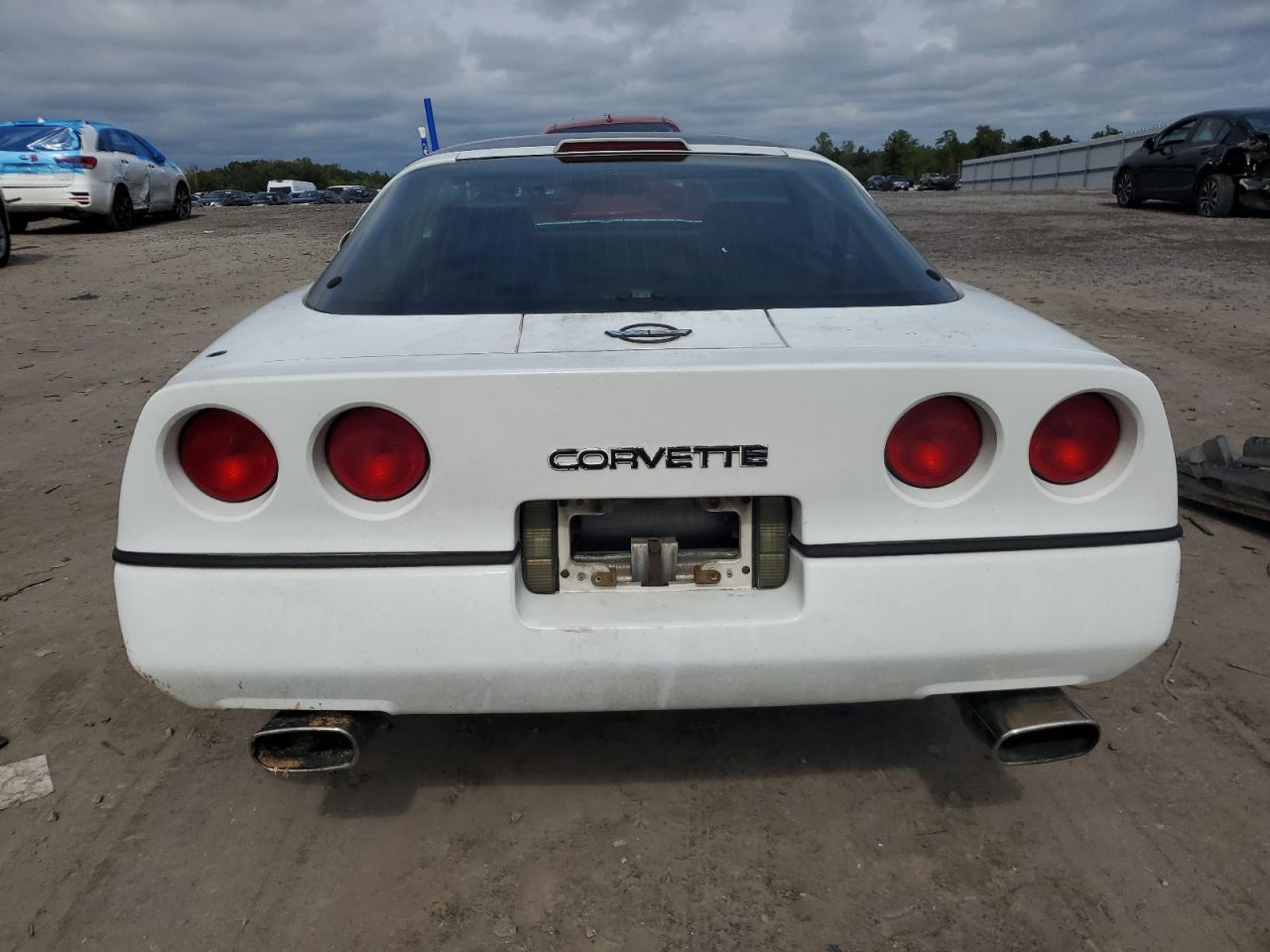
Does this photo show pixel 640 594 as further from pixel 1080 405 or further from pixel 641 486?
pixel 1080 405

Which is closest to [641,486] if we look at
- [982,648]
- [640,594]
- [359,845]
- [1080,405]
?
[640,594]

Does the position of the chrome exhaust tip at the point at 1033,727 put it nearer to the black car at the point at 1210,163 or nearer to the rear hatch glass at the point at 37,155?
the rear hatch glass at the point at 37,155

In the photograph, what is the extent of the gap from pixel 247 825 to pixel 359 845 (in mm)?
304

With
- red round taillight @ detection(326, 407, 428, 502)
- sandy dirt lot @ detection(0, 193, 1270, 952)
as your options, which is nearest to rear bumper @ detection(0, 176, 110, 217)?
sandy dirt lot @ detection(0, 193, 1270, 952)

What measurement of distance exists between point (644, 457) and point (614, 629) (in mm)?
354

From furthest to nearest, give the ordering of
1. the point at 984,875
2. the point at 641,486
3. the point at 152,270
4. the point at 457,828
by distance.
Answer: the point at 152,270
the point at 457,828
the point at 984,875
the point at 641,486

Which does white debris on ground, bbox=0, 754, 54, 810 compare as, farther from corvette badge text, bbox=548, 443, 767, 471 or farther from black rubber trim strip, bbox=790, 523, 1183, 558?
black rubber trim strip, bbox=790, 523, 1183, 558

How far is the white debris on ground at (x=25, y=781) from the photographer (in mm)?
2533

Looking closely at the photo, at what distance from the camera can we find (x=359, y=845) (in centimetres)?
232

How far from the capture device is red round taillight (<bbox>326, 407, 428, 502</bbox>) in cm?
195

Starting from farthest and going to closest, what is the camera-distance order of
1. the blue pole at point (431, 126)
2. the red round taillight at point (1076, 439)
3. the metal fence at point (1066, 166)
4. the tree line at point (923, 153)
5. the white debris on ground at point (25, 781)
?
the tree line at point (923, 153) < the metal fence at point (1066, 166) < the blue pole at point (431, 126) < the white debris on ground at point (25, 781) < the red round taillight at point (1076, 439)

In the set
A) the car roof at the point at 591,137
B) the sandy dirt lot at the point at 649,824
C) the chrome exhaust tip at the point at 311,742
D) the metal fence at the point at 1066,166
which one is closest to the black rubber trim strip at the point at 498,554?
the chrome exhaust tip at the point at 311,742

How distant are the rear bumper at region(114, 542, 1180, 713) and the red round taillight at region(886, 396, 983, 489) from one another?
0.17m

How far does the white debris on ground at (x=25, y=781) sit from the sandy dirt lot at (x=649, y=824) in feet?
0.13
